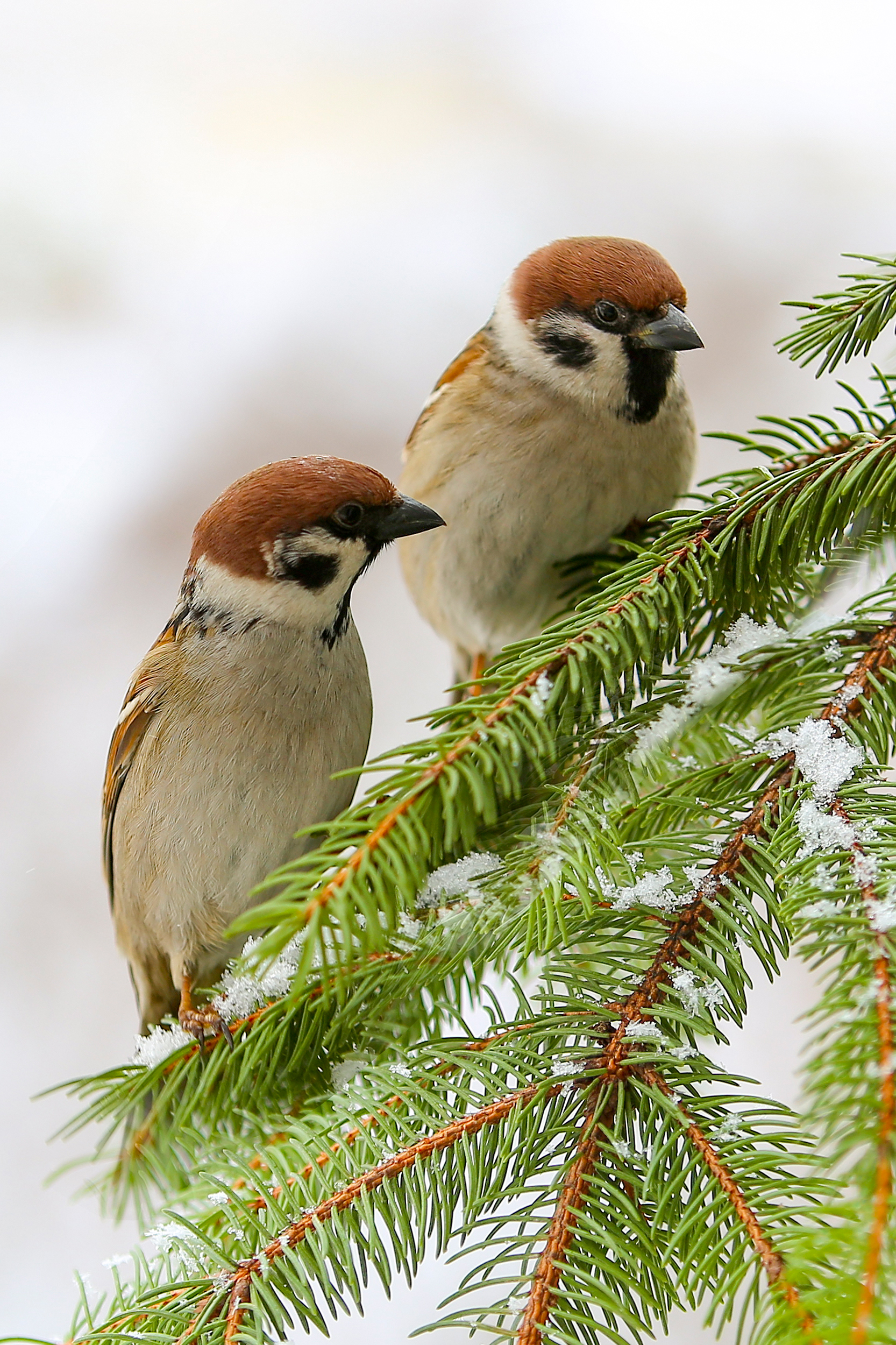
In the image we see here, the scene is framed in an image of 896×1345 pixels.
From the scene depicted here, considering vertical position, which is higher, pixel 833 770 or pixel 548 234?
pixel 548 234

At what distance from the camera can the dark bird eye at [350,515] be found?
96 centimetres

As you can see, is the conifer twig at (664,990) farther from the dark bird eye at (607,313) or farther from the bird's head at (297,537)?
the dark bird eye at (607,313)

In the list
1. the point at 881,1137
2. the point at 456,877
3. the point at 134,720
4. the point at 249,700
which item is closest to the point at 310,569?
the point at 249,700

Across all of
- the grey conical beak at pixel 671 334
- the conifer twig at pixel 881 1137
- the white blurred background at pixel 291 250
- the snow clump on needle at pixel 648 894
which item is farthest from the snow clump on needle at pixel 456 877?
the white blurred background at pixel 291 250

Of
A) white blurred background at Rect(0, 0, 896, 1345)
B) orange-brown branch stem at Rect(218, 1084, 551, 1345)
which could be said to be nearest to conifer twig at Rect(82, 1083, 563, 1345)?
orange-brown branch stem at Rect(218, 1084, 551, 1345)

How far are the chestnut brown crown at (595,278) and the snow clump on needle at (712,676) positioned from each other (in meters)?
0.39

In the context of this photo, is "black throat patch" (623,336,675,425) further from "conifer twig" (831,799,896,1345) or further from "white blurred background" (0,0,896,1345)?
"white blurred background" (0,0,896,1345)

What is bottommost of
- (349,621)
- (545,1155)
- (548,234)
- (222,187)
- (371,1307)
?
(371,1307)

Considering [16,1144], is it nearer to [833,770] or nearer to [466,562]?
[466,562]

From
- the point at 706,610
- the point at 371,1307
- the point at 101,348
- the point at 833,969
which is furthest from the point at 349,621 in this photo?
the point at 101,348

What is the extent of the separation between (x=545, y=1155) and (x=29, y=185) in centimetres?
260

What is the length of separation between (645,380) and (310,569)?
0.46 meters

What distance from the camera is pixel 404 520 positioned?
3.24ft

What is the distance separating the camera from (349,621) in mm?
1081
